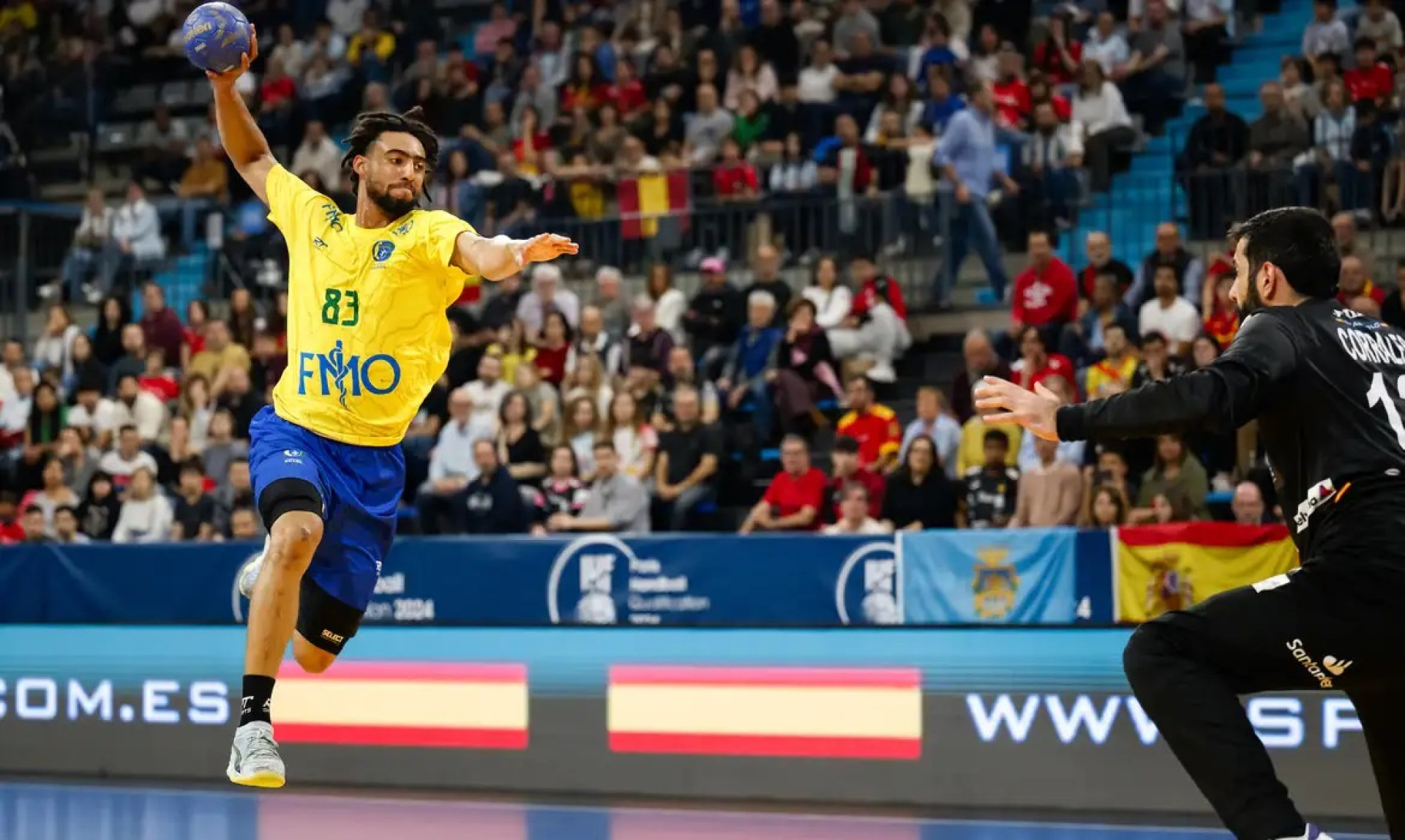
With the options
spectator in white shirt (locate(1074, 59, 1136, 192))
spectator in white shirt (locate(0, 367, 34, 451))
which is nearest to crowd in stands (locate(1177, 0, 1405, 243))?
spectator in white shirt (locate(1074, 59, 1136, 192))

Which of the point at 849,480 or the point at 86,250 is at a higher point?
the point at 86,250

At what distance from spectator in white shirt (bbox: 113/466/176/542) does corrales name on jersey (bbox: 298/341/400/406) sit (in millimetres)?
9516

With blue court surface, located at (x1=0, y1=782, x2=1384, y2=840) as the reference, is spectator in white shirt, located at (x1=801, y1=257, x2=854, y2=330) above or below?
above

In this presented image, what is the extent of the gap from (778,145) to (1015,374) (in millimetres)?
4894

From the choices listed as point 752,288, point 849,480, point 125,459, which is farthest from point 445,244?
point 125,459

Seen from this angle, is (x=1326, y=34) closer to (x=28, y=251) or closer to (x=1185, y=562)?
(x=1185, y=562)

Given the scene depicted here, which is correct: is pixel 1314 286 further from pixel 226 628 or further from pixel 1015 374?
pixel 226 628

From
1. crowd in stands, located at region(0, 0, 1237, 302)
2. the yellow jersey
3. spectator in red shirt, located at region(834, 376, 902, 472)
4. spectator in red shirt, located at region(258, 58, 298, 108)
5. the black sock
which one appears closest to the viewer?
the black sock

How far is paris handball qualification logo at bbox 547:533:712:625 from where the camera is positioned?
46.5 feet

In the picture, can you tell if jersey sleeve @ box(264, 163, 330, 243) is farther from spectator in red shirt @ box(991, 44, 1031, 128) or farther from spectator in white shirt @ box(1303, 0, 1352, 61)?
spectator in white shirt @ box(1303, 0, 1352, 61)

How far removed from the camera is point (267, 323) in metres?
20.7

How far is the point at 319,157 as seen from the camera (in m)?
22.5

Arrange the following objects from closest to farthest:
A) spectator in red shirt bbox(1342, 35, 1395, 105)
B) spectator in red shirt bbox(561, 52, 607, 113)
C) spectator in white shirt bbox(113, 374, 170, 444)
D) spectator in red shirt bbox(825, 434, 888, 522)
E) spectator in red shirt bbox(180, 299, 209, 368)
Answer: spectator in red shirt bbox(825, 434, 888, 522), spectator in red shirt bbox(1342, 35, 1395, 105), spectator in white shirt bbox(113, 374, 170, 444), spectator in red shirt bbox(180, 299, 209, 368), spectator in red shirt bbox(561, 52, 607, 113)

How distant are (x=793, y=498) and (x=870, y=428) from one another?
3.82 feet
